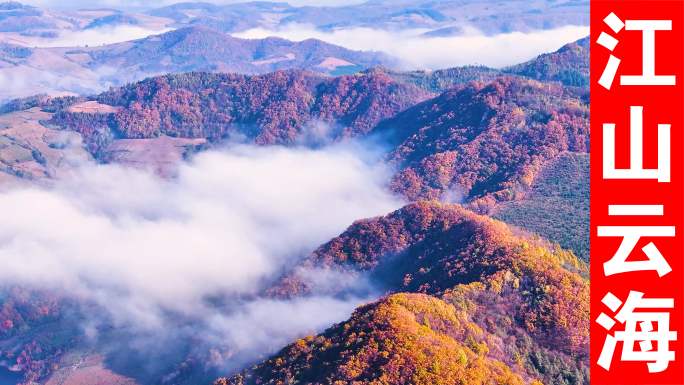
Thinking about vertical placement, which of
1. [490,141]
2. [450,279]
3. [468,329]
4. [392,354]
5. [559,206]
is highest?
[392,354]

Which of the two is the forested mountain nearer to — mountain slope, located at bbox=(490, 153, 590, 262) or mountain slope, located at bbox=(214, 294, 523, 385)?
mountain slope, located at bbox=(214, 294, 523, 385)

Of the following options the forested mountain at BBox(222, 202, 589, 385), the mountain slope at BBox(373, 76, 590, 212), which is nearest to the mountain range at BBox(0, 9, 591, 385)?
the forested mountain at BBox(222, 202, 589, 385)

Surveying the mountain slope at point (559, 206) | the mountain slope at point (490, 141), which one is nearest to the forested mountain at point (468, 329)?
the mountain slope at point (559, 206)

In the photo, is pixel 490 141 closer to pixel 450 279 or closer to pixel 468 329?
pixel 450 279

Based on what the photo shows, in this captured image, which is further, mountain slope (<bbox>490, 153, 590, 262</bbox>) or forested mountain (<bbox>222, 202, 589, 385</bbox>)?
mountain slope (<bbox>490, 153, 590, 262</bbox>)

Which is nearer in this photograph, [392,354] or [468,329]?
[392,354]

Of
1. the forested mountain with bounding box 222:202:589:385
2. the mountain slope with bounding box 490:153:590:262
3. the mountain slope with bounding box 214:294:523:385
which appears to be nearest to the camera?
the mountain slope with bounding box 214:294:523:385

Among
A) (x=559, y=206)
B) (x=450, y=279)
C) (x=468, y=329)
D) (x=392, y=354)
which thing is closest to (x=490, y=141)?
(x=559, y=206)

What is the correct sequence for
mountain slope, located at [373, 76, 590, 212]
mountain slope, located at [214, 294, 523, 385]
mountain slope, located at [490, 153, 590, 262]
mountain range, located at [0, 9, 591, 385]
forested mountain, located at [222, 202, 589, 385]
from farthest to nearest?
mountain slope, located at [373, 76, 590, 212]
mountain slope, located at [490, 153, 590, 262]
mountain range, located at [0, 9, 591, 385]
forested mountain, located at [222, 202, 589, 385]
mountain slope, located at [214, 294, 523, 385]

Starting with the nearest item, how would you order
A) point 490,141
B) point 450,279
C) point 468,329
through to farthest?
point 468,329 < point 450,279 < point 490,141
